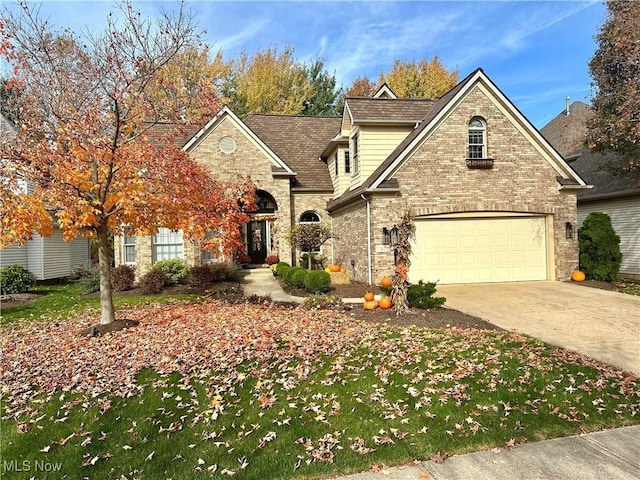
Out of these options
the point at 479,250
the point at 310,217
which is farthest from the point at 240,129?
the point at 479,250

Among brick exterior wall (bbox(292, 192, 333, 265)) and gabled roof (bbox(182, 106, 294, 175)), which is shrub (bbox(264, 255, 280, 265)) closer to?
brick exterior wall (bbox(292, 192, 333, 265))

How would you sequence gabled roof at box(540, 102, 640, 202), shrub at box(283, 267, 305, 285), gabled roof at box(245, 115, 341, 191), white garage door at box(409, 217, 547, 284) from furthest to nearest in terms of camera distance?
gabled roof at box(245, 115, 341, 191) → gabled roof at box(540, 102, 640, 202) → white garage door at box(409, 217, 547, 284) → shrub at box(283, 267, 305, 285)

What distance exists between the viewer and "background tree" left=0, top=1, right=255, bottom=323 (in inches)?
267

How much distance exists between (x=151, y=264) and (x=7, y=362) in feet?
32.6

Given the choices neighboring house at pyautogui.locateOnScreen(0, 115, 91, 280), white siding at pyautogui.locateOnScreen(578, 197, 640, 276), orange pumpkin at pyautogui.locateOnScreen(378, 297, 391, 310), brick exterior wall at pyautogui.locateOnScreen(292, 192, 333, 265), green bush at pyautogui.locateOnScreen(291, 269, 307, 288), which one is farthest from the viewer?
brick exterior wall at pyautogui.locateOnScreen(292, 192, 333, 265)

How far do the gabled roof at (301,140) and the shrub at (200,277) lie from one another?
5873 millimetres

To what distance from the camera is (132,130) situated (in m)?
7.59

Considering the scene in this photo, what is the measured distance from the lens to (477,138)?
13.7 m

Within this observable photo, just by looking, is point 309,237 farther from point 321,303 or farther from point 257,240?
point 321,303

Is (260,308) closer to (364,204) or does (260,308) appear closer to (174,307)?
(174,307)

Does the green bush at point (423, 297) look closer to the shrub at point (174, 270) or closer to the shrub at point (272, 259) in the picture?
the shrub at point (174, 270)

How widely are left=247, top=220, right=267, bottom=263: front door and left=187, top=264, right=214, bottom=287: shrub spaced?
14.4 feet

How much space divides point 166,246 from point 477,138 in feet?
40.3

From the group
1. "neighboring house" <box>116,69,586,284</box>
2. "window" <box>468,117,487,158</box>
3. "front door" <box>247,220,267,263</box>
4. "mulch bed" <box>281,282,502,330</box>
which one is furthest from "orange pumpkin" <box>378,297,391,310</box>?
"front door" <box>247,220,267,263</box>
